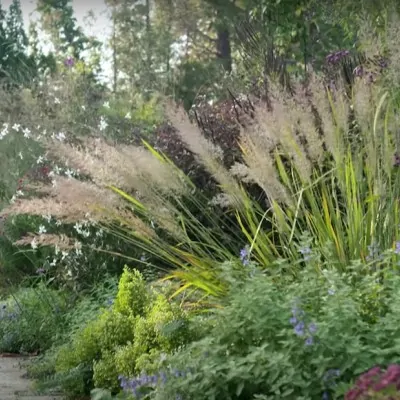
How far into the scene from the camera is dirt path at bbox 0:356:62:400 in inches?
174

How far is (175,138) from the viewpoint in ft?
23.4

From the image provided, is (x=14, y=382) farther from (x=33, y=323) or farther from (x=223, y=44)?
(x=223, y=44)

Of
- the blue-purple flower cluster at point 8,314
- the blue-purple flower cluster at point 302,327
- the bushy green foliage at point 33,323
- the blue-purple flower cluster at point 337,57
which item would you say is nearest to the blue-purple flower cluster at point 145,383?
the blue-purple flower cluster at point 302,327

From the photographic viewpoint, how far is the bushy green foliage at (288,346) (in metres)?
3.07

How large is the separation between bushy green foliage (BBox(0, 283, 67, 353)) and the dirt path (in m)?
0.18

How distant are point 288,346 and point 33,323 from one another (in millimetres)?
2878

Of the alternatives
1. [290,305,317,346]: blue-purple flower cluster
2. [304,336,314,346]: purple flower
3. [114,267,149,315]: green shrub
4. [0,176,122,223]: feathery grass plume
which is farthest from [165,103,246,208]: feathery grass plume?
[304,336,314,346]: purple flower

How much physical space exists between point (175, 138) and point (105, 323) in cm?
286

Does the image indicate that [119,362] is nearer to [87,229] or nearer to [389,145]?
[389,145]

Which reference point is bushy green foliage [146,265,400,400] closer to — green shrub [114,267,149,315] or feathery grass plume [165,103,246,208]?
feathery grass plume [165,103,246,208]

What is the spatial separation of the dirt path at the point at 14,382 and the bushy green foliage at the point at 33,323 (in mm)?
177

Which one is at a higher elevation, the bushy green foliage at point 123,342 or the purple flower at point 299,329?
the purple flower at point 299,329

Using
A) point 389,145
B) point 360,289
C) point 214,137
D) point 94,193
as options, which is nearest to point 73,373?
point 94,193

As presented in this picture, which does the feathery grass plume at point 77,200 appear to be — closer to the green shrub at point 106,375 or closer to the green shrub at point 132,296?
the green shrub at point 132,296
